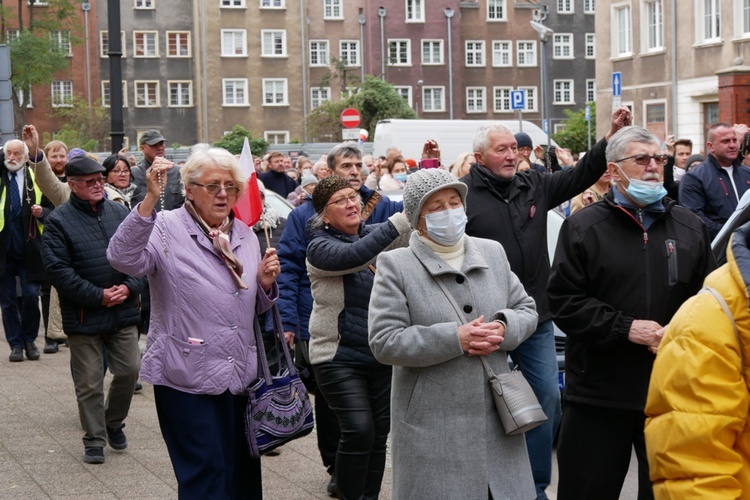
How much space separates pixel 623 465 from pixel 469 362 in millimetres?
1043

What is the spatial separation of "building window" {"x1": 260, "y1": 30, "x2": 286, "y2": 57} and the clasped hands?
74.4m

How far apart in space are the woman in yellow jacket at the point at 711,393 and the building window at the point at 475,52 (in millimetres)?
79525

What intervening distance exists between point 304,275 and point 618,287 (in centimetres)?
267

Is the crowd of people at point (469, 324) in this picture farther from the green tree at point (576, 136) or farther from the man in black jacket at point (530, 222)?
the green tree at point (576, 136)

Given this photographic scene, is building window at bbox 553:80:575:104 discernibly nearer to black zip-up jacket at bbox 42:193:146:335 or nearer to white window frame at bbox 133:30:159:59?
white window frame at bbox 133:30:159:59

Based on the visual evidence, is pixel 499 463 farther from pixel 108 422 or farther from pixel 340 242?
pixel 108 422

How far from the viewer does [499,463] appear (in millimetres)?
5219

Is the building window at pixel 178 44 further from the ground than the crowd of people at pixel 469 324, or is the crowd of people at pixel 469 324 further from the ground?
the building window at pixel 178 44

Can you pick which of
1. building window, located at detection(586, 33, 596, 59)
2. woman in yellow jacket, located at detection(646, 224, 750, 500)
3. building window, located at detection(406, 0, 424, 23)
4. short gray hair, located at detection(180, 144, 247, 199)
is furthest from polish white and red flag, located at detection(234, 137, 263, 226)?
building window, located at detection(586, 33, 596, 59)

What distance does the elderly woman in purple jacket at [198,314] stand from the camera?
5.77m

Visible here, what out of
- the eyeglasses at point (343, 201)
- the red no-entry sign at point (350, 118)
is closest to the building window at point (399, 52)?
the red no-entry sign at point (350, 118)

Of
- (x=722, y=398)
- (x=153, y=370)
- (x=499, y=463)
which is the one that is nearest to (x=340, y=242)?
(x=153, y=370)

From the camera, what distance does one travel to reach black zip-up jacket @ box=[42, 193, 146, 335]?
27.5ft

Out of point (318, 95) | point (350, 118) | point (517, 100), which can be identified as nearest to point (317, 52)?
point (318, 95)
